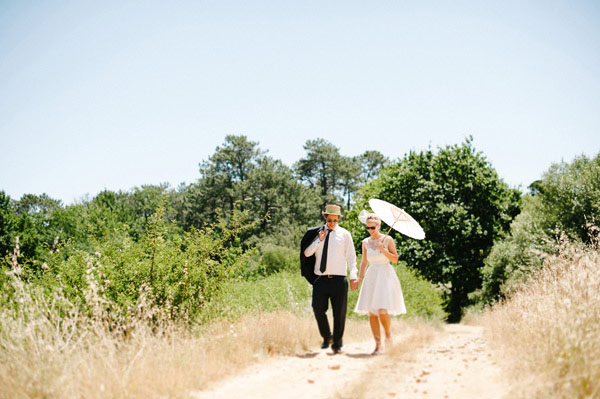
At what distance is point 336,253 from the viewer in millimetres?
7090

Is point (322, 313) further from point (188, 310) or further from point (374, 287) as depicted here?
point (188, 310)

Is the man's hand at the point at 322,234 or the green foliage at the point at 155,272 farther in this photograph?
the green foliage at the point at 155,272

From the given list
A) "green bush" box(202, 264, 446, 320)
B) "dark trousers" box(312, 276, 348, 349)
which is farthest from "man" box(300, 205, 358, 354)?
"green bush" box(202, 264, 446, 320)

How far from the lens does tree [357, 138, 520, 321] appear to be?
20.0 meters

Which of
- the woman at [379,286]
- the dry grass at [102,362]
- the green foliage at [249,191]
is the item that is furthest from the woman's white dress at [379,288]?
the green foliage at [249,191]

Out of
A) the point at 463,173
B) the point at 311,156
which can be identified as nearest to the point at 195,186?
the point at 311,156

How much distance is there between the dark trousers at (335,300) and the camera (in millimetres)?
6938

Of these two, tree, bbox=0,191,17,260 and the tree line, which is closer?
the tree line

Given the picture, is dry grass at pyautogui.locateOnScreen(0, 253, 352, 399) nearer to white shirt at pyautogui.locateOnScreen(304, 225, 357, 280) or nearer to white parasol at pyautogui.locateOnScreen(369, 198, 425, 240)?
white shirt at pyautogui.locateOnScreen(304, 225, 357, 280)

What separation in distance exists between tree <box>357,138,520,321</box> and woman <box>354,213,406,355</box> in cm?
1324

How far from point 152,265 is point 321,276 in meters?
3.32

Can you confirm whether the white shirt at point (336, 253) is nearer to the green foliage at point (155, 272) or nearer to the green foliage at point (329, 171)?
the green foliage at point (155, 272)

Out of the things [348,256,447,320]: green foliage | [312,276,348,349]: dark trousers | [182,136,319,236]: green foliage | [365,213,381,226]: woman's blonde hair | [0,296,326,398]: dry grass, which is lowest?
[348,256,447,320]: green foliage

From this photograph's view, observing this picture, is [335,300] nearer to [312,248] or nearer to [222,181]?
[312,248]
